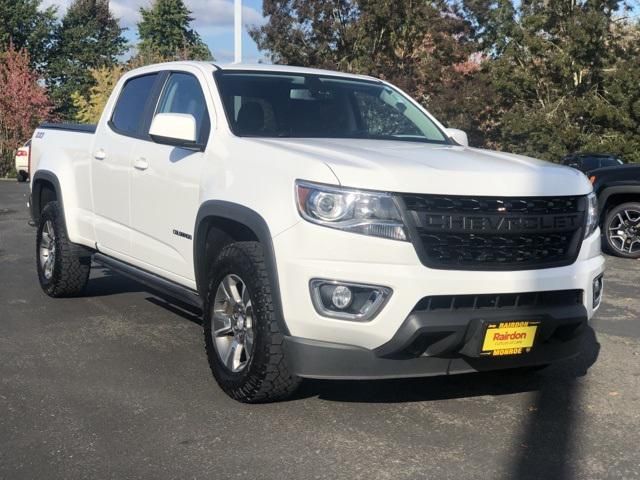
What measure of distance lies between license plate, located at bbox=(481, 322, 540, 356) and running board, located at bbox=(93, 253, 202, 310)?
181cm

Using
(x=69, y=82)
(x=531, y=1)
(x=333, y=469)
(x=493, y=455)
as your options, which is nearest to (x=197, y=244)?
(x=333, y=469)

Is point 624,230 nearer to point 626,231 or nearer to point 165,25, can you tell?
point 626,231

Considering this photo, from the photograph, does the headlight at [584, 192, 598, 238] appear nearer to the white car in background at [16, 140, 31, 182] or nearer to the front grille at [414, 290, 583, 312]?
the front grille at [414, 290, 583, 312]

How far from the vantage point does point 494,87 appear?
97.6ft

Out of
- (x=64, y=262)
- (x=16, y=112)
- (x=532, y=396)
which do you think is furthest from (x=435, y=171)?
(x=16, y=112)

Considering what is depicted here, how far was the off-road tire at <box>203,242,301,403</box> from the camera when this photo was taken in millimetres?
3893

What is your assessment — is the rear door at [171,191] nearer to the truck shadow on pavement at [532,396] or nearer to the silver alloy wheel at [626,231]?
the truck shadow on pavement at [532,396]

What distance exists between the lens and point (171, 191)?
493cm

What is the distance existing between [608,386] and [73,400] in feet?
10.3

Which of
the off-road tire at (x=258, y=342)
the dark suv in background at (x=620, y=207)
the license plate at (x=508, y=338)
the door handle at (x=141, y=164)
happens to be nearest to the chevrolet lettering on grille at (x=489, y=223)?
the license plate at (x=508, y=338)

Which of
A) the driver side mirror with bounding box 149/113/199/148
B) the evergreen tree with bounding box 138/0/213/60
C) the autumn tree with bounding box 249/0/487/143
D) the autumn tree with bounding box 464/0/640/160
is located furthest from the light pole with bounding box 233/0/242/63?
the evergreen tree with bounding box 138/0/213/60

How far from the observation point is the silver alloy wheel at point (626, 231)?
9.79m

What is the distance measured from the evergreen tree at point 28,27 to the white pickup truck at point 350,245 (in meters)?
48.2

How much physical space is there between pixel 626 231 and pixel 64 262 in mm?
6821
